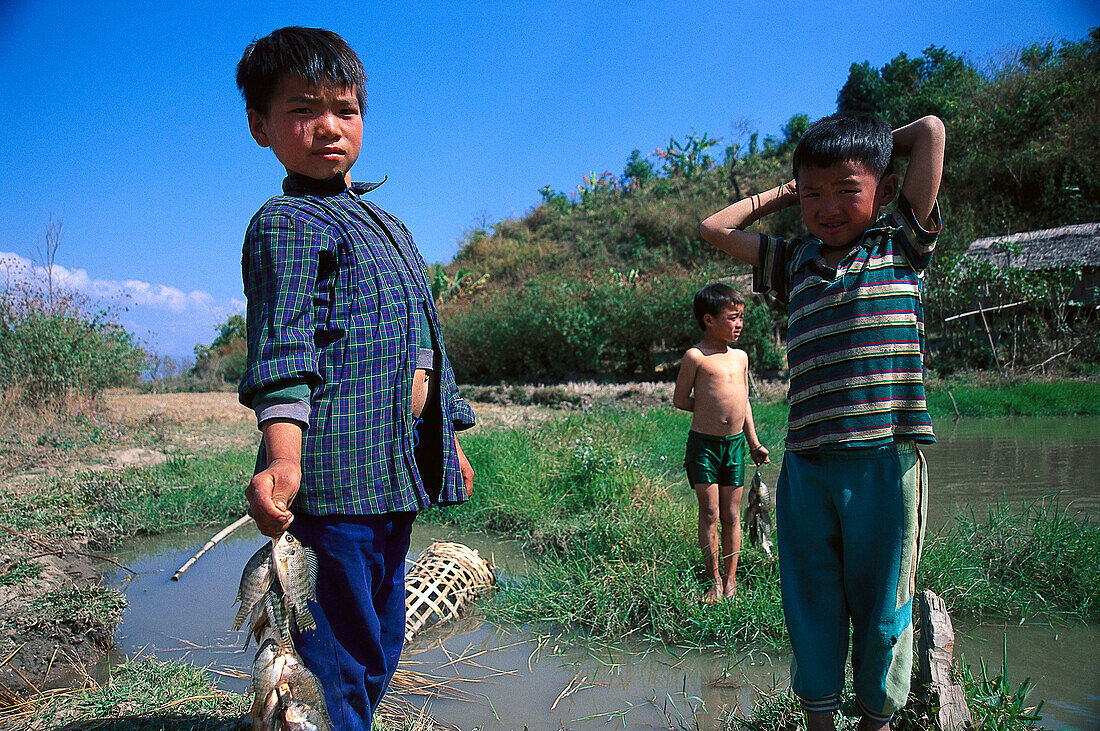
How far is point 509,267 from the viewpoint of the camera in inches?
1016

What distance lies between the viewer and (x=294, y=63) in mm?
1469

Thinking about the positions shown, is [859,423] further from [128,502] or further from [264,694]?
[128,502]

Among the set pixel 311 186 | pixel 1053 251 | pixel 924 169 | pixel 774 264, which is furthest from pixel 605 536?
pixel 1053 251

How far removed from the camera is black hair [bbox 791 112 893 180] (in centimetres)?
164

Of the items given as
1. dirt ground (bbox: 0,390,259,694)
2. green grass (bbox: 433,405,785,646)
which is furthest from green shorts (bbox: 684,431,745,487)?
A: dirt ground (bbox: 0,390,259,694)

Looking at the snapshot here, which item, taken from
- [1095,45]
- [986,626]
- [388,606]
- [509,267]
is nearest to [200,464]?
[388,606]

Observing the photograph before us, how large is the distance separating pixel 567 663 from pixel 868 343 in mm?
1939

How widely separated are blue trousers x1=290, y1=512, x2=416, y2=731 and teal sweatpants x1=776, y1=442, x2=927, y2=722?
3.37 feet

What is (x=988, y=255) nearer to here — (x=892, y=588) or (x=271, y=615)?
(x=892, y=588)

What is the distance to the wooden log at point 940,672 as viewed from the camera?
1.79m

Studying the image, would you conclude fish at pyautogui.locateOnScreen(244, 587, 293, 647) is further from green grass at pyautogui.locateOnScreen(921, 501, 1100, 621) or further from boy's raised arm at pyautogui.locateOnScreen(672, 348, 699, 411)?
green grass at pyautogui.locateOnScreen(921, 501, 1100, 621)

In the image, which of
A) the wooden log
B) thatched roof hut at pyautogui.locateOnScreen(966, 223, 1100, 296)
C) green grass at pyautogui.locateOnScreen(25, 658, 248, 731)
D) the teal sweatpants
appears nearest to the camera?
the teal sweatpants

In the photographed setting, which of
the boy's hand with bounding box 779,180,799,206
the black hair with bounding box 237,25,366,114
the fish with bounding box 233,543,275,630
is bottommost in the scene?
the fish with bounding box 233,543,275,630

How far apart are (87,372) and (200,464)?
4.66m
